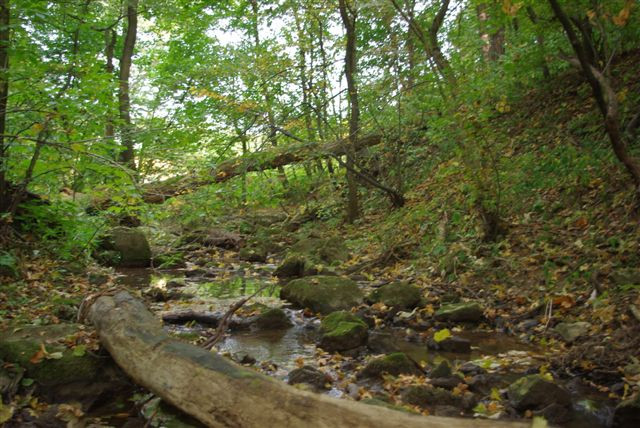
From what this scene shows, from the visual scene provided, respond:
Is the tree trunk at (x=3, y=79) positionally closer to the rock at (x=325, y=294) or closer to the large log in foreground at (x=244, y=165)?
the large log in foreground at (x=244, y=165)

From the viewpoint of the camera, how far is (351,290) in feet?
27.7

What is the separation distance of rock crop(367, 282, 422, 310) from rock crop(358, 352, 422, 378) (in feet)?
7.50

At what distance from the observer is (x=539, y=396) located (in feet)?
15.0

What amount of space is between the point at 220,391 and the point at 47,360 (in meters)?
2.37

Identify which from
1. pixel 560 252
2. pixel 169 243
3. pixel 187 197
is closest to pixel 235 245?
pixel 169 243

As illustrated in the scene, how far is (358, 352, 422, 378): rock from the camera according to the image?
549 cm

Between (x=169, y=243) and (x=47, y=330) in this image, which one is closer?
(x=47, y=330)

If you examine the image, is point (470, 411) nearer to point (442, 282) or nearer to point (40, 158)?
point (442, 282)

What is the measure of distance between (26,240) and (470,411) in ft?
22.5

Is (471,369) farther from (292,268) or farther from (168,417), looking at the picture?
(292,268)

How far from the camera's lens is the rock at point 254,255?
13477 mm

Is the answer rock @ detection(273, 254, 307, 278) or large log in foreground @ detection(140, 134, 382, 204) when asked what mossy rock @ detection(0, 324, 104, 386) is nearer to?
large log in foreground @ detection(140, 134, 382, 204)

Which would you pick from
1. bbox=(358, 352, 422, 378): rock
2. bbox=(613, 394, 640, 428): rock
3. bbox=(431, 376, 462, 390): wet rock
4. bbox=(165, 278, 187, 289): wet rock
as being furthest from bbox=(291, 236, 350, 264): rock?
bbox=(613, 394, 640, 428): rock

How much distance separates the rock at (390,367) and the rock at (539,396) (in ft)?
3.77
